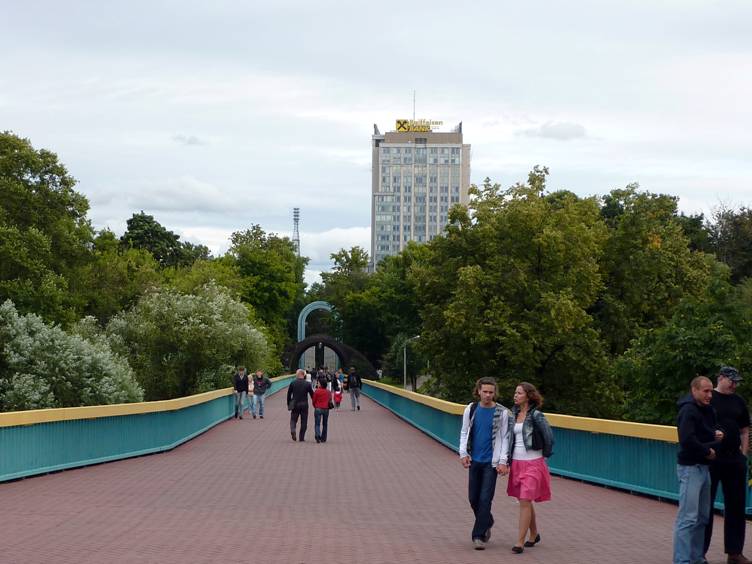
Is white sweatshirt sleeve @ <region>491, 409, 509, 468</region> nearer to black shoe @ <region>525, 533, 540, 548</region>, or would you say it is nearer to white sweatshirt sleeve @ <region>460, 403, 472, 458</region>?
white sweatshirt sleeve @ <region>460, 403, 472, 458</region>

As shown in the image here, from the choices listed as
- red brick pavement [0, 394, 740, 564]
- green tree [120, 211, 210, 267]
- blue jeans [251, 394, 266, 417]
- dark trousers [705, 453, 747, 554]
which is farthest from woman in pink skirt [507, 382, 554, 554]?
green tree [120, 211, 210, 267]

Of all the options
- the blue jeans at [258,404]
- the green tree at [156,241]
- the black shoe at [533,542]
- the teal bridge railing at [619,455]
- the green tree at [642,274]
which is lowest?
the blue jeans at [258,404]

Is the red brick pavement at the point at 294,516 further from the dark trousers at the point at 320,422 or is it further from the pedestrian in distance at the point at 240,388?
the pedestrian in distance at the point at 240,388

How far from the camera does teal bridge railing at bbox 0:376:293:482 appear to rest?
16.2m

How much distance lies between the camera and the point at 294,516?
1303cm

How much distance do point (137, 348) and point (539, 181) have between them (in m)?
18.9

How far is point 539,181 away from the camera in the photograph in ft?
170

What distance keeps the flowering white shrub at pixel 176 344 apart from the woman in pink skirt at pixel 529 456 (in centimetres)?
3931

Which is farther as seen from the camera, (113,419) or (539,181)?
(539,181)

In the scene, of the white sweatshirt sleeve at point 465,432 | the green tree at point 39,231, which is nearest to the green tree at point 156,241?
the green tree at point 39,231

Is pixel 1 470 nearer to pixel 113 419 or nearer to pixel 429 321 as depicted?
pixel 113 419

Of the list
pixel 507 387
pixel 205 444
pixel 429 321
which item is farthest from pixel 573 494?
pixel 429 321

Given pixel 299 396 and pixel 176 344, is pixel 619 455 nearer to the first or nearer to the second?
pixel 299 396

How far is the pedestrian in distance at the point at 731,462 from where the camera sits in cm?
962
